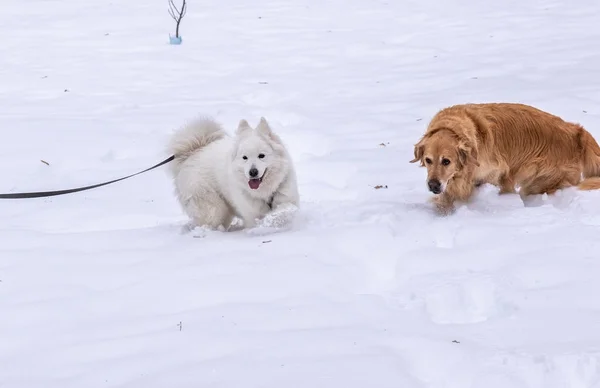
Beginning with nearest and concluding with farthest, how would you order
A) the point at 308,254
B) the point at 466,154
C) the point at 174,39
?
the point at 308,254 → the point at 466,154 → the point at 174,39

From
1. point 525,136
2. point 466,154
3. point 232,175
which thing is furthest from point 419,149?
point 232,175

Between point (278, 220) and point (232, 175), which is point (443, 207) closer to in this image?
point (278, 220)

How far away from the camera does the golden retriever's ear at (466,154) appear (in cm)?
486

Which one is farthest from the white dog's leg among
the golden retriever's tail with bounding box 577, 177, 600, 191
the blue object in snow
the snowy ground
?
the blue object in snow

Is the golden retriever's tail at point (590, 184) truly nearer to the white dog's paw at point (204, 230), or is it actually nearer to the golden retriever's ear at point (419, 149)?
the golden retriever's ear at point (419, 149)

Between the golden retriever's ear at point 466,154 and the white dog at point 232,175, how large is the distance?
128 centimetres

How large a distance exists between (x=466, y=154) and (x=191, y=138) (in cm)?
222

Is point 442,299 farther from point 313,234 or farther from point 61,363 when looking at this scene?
point 61,363

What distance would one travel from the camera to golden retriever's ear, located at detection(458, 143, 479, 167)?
4.86 m

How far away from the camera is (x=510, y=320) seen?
3070 mm

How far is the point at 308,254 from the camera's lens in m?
4.09

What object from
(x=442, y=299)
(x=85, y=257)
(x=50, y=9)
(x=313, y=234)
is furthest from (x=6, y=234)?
(x=50, y=9)

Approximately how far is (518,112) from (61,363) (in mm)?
3862

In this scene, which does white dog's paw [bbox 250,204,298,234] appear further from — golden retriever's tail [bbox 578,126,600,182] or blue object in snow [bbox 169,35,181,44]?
blue object in snow [bbox 169,35,181,44]
